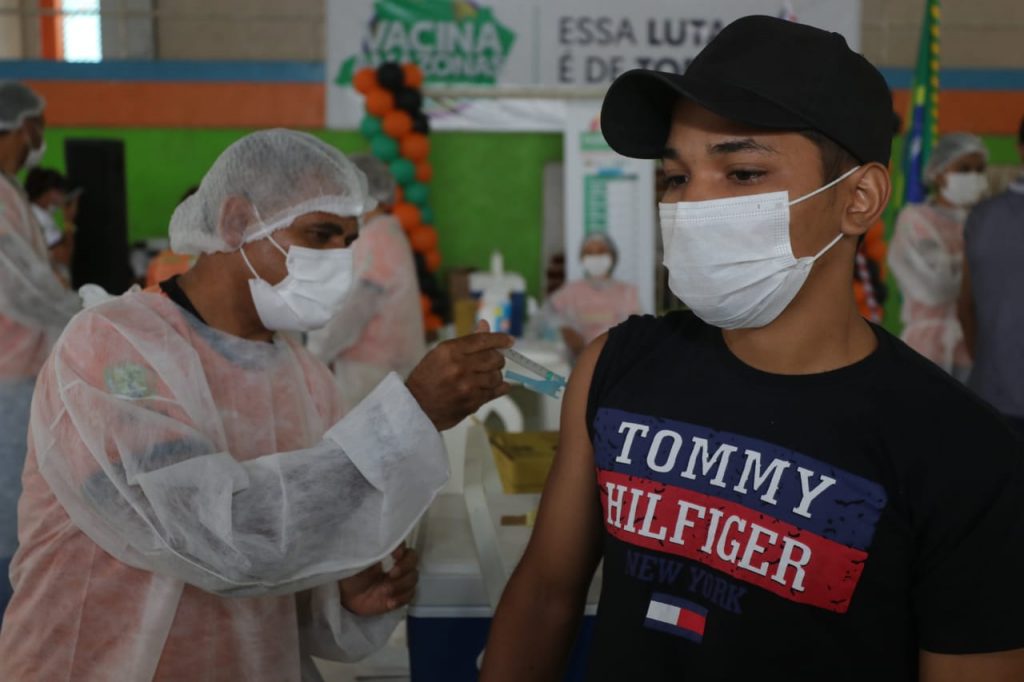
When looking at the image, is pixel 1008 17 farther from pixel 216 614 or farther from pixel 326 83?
pixel 216 614

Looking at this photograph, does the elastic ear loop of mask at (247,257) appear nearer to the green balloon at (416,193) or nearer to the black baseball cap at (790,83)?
the black baseball cap at (790,83)

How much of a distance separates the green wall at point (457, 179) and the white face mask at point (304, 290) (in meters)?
4.79

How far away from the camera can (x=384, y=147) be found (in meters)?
Answer: 5.82

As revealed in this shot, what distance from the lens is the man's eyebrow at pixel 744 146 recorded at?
3.52 feet

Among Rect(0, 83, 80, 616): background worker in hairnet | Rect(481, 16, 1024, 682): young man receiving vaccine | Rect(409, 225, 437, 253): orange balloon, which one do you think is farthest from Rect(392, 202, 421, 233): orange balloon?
Rect(481, 16, 1024, 682): young man receiving vaccine

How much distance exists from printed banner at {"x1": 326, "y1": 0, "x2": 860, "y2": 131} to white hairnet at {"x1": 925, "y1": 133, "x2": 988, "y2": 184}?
82.9 inches

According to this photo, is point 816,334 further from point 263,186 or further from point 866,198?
point 263,186

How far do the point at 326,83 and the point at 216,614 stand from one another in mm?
5270

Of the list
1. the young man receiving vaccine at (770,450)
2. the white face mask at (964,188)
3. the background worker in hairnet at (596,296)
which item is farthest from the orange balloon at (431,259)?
the young man receiving vaccine at (770,450)

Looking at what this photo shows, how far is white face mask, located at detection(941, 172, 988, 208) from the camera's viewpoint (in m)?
4.23

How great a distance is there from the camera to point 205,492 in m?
1.34

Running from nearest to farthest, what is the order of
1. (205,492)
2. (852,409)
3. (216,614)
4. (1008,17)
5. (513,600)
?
(852,409) → (513,600) → (205,492) → (216,614) → (1008,17)

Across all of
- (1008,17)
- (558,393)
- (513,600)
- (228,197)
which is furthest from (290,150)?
(1008,17)

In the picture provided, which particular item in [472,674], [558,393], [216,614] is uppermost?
[558,393]
